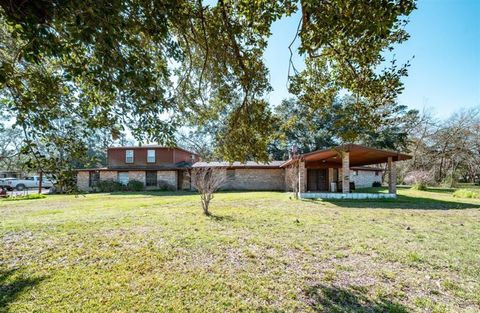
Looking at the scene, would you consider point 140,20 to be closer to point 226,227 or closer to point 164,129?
point 164,129

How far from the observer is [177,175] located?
80.2ft

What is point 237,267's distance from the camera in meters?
4.65

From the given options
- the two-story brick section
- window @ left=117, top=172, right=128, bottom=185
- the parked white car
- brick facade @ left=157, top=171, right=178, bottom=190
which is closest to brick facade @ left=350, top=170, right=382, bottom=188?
the two-story brick section

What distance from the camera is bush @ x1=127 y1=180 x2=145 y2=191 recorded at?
23.1 metres

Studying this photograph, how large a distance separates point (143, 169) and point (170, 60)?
20.5m

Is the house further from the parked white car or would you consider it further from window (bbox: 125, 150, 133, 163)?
the parked white car

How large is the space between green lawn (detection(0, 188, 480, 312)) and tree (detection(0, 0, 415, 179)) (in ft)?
6.79

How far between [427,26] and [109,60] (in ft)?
22.7

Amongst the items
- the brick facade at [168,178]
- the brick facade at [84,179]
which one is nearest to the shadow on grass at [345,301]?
the brick facade at [168,178]

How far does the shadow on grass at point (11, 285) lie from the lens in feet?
11.8

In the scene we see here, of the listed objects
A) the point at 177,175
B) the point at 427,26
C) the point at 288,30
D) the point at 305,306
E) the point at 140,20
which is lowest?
the point at 305,306

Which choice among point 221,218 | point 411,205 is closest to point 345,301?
point 221,218

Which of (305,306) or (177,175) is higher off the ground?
(177,175)

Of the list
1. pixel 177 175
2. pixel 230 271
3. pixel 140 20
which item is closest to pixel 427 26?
pixel 140 20
